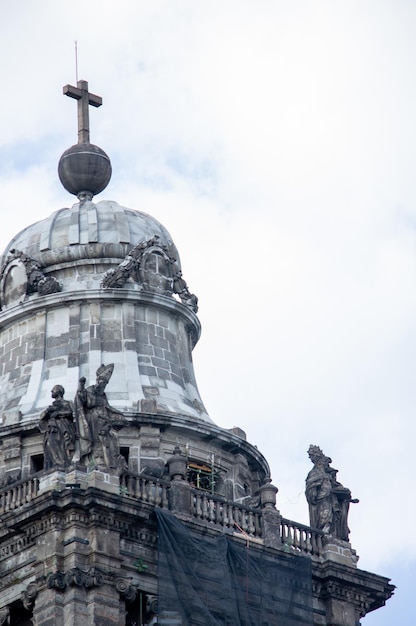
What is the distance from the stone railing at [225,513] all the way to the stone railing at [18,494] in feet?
17.4

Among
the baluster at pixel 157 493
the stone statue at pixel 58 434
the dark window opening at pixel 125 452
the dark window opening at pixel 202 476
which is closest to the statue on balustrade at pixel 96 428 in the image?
the stone statue at pixel 58 434

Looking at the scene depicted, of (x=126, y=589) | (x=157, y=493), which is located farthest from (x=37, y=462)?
(x=126, y=589)

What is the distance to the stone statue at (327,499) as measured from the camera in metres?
90.6

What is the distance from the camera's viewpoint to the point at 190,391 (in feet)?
309

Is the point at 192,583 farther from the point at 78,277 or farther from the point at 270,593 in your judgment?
the point at 78,277

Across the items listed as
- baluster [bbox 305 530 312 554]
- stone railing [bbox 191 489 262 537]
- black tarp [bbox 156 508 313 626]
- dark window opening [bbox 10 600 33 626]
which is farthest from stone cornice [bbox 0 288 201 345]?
dark window opening [bbox 10 600 33 626]

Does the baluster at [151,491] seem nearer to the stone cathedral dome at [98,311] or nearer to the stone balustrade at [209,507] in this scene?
the stone balustrade at [209,507]

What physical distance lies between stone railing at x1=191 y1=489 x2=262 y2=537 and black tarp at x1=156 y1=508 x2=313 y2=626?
Result: 0.89 meters

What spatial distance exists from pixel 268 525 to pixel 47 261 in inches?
537

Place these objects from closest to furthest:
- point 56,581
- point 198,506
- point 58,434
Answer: point 56,581, point 58,434, point 198,506

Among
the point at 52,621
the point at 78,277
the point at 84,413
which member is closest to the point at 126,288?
the point at 78,277

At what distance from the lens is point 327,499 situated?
298 feet

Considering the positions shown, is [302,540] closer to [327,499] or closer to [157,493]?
[327,499]

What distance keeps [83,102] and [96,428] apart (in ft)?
61.6
